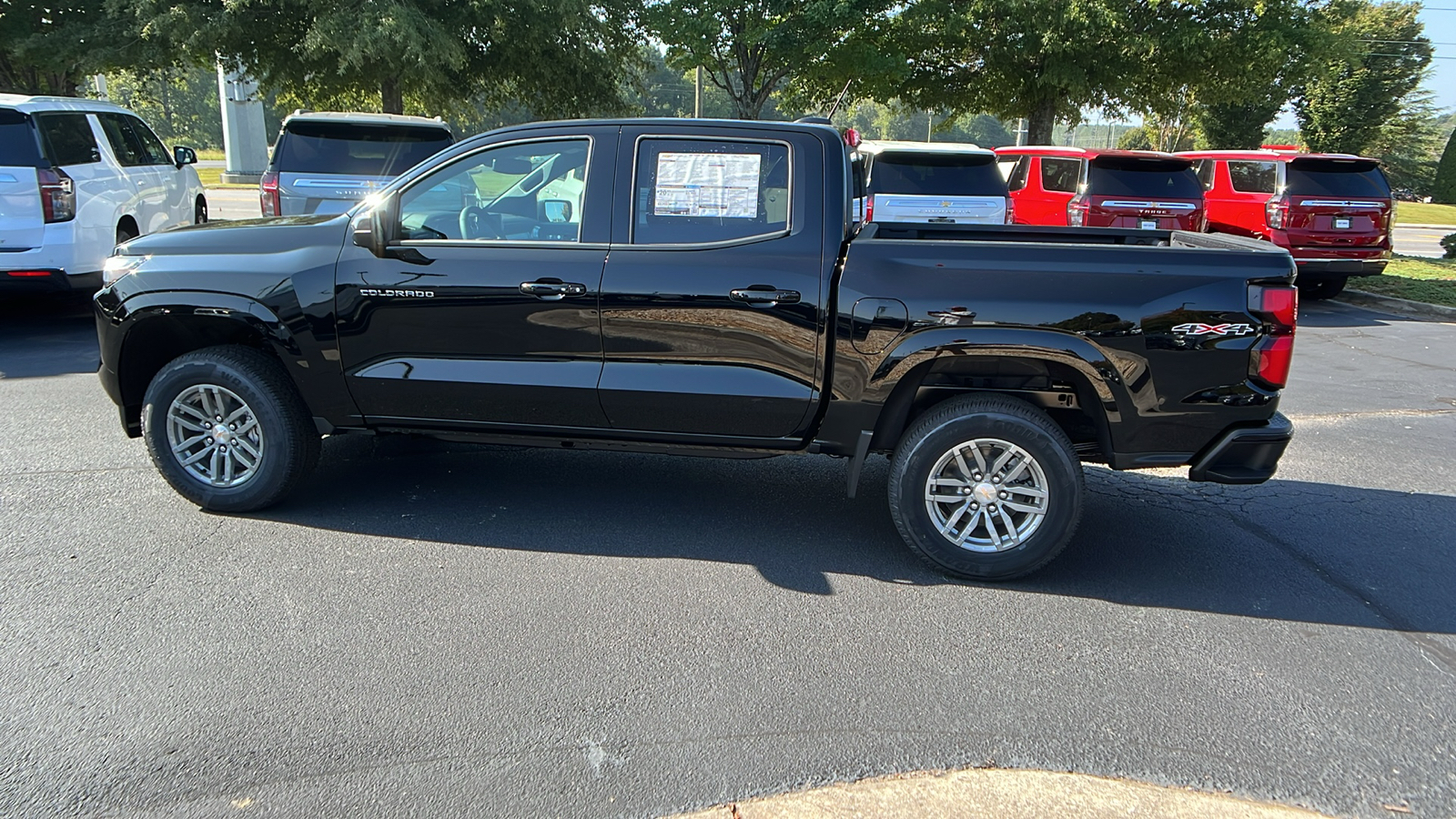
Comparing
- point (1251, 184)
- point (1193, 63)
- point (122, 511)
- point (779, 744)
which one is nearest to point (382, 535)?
point (122, 511)

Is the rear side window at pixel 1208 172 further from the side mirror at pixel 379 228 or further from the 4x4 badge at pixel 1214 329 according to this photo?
the side mirror at pixel 379 228

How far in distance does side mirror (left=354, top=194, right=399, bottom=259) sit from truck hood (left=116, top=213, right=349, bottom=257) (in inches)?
6.3

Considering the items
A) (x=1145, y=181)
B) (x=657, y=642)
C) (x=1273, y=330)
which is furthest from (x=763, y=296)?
(x=1145, y=181)

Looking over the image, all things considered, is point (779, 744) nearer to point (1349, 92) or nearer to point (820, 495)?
point (820, 495)

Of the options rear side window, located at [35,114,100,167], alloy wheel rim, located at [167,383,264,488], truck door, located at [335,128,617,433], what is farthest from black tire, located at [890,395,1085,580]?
rear side window, located at [35,114,100,167]

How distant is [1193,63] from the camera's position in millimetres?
17719

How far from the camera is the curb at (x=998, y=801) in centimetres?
266

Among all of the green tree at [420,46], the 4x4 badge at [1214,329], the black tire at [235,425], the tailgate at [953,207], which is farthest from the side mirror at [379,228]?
the green tree at [420,46]

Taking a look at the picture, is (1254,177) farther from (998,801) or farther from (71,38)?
(71,38)

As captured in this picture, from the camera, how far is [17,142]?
775 cm

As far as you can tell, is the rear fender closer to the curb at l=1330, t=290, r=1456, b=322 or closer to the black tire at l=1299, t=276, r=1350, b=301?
the curb at l=1330, t=290, r=1456, b=322

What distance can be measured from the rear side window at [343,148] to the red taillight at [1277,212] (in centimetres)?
1015

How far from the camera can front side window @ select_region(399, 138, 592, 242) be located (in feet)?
14.2

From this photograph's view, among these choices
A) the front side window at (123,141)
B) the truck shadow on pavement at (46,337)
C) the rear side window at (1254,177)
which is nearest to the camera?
the truck shadow on pavement at (46,337)
